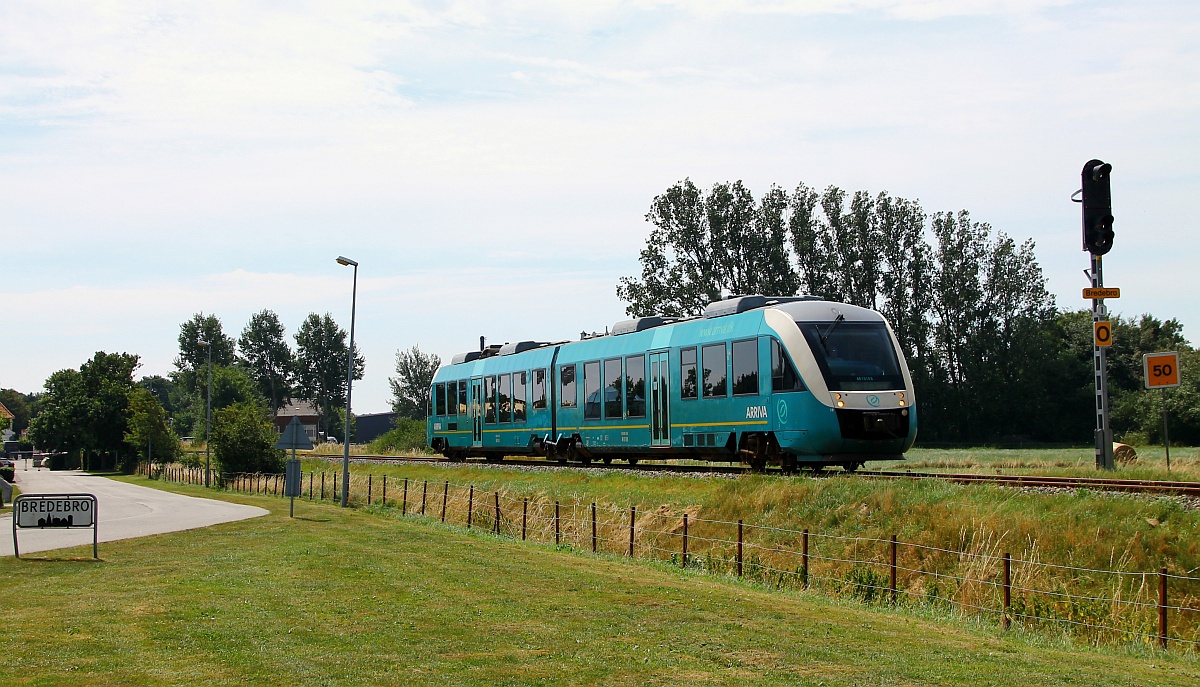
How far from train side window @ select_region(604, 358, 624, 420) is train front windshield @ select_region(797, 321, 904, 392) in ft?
27.2

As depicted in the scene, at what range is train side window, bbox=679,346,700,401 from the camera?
27039mm

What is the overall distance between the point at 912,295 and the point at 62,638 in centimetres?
5982

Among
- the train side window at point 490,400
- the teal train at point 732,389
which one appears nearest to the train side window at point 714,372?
the teal train at point 732,389

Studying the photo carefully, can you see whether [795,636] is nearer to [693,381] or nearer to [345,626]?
[345,626]

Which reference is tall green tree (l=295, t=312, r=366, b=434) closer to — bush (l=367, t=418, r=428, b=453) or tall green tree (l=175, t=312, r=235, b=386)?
tall green tree (l=175, t=312, r=235, b=386)

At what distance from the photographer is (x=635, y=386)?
2977 cm

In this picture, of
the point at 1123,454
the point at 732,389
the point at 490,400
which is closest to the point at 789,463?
the point at 732,389

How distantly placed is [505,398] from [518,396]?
50.3 inches

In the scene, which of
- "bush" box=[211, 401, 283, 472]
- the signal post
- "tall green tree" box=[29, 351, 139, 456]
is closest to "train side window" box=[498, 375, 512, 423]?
the signal post

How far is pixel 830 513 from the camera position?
20.3m

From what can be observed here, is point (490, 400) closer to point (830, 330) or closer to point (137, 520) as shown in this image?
point (137, 520)

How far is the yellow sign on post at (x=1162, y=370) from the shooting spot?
22.0 metres

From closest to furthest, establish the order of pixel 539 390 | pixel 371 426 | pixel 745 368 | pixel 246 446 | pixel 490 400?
pixel 745 368 → pixel 539 390 → pixel 490 400 → pixel 246 446 → pixel 371 426

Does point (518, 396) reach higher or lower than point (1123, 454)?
higher
